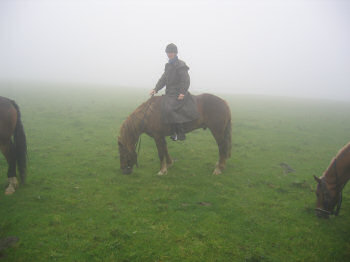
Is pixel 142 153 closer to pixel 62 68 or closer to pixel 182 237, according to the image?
pixel 182 237

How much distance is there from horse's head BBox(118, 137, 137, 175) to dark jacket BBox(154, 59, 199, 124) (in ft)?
4.68

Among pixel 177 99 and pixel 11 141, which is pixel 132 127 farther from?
pixel 11 141

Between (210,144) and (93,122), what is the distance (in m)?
8.27

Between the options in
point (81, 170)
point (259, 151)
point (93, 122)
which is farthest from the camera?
point (93, 122)

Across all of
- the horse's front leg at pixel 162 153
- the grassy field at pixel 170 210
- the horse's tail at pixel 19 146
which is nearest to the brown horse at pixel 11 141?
the horse's tail at pixel 19 146

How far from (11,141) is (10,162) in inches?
21.1

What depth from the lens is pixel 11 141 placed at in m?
5.88

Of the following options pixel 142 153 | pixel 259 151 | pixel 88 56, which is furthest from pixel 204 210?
pixel 88 56

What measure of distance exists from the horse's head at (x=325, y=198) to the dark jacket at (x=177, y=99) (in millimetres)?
3591

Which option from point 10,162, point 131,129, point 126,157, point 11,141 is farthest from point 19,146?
point 131,129

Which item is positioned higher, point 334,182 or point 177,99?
point 177,99

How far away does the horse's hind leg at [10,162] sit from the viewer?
570 cm

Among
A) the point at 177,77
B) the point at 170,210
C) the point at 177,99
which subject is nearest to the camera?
the point at 170,210

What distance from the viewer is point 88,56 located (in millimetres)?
168250
